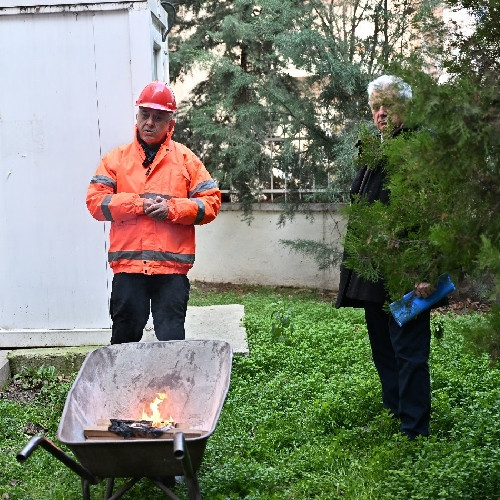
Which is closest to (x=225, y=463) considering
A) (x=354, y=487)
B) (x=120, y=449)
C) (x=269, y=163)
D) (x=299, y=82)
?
(x=354, y=487)

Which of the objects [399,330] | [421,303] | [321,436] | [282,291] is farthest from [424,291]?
[282,291]

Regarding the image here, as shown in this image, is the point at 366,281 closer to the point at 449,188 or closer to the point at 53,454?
the point at 449,188

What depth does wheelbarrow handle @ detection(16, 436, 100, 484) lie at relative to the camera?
3.04m

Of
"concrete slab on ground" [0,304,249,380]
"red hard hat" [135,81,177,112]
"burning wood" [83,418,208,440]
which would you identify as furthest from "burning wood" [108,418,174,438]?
"concrete slab on ground" [0,304,249,380]

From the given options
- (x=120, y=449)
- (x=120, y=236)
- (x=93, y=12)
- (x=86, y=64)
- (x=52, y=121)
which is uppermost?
(x=93, y=12)

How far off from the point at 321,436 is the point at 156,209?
1.67 meters

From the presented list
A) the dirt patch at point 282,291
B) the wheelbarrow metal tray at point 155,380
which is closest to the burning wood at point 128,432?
the wheelbarrow metal tray at point 155,380

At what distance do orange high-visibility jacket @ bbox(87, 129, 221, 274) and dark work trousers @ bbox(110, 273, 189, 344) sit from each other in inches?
3.4

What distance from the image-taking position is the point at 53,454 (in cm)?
327

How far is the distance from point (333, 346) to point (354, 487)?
3187 mm

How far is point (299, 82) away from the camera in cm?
1230

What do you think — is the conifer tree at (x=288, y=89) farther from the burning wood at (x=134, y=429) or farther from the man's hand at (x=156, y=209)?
the burning wood at (x=134, y=429)

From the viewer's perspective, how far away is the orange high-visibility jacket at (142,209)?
509cm

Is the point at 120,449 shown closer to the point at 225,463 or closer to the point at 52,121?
the point at 225,463
